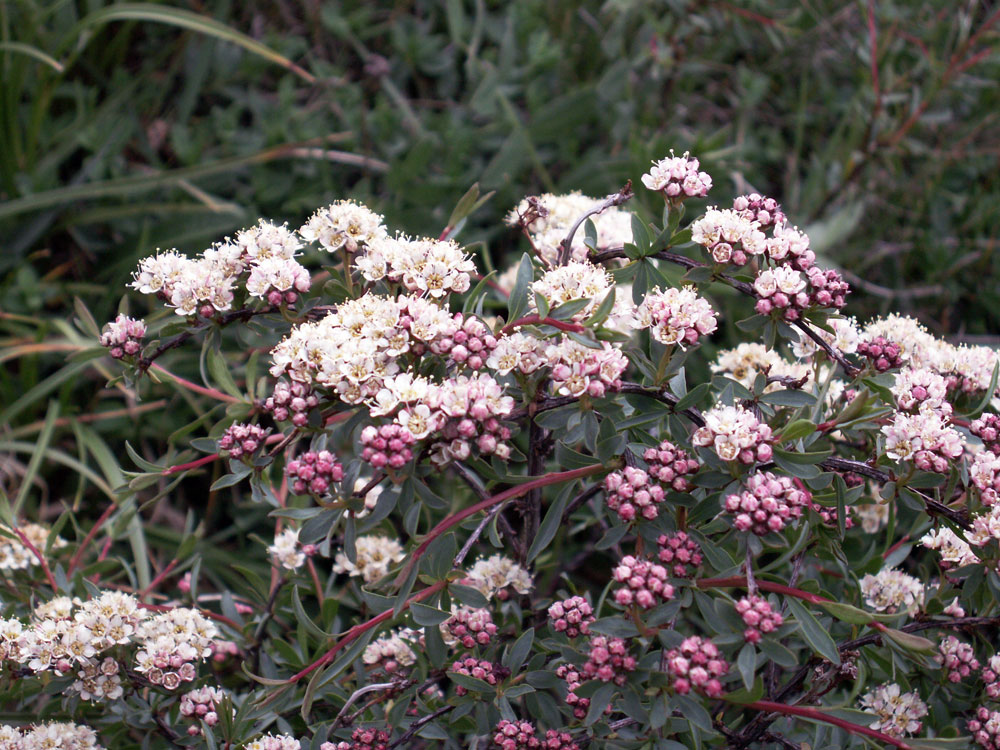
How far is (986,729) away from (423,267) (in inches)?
49.2

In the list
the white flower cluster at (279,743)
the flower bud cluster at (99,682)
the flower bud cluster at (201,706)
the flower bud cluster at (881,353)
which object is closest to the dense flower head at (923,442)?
the flower bud cluster at (881,353)

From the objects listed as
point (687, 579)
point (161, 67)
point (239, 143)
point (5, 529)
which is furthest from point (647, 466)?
point (161, 67)

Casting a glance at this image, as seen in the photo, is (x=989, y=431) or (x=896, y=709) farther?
(x=896, y=709)

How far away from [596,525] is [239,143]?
232cm

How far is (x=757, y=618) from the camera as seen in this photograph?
4.01 feet

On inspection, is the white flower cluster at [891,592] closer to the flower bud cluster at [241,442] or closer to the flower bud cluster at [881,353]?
the flower bud cluster at [881,353]

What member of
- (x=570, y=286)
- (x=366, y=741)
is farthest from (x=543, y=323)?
(x=366, y=741)

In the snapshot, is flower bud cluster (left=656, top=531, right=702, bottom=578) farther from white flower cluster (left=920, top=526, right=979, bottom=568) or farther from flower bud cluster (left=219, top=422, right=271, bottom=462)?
flower bud cluster (left=219, top=422, right=271, bottom=462)

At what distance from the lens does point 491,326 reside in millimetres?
1596

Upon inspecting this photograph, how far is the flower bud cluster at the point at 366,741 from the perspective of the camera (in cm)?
144

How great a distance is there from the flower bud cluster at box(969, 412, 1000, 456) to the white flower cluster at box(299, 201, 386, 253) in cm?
112

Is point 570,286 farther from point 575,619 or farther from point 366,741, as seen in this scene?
point 366,741

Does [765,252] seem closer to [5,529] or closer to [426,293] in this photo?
[426,293]

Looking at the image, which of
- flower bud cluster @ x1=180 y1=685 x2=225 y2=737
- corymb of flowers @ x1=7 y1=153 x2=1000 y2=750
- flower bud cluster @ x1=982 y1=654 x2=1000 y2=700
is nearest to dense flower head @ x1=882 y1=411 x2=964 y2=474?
corymb of flowers @ x1=7 y1=153 x2=1000 y2=750
